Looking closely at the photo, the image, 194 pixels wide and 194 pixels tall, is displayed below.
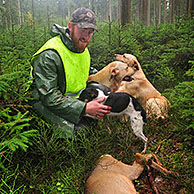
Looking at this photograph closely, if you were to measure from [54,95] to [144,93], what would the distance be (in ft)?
8.07

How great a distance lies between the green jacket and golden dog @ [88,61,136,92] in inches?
41.5

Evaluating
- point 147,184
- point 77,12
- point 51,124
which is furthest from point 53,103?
point 147,184

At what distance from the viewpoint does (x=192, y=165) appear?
2.80 m

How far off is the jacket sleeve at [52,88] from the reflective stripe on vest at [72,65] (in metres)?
0.10

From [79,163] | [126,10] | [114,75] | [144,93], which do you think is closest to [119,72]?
[114,75]

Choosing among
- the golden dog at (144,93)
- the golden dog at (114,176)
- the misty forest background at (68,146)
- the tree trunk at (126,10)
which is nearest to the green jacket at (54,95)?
the misty forest background at (68,146)

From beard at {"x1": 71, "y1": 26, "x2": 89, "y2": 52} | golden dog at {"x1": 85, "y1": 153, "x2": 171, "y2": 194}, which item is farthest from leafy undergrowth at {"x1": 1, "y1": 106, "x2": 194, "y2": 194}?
beard at {"x1": 71, "y1": 26, "x2": 89, "y2": 52}

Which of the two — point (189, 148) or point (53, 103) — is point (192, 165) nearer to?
point (189, 148)

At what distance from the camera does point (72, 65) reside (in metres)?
3.13

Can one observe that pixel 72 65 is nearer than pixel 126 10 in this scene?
Yes

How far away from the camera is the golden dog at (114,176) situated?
217 cm

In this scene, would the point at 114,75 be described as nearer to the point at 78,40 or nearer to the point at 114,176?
the point at 78,40

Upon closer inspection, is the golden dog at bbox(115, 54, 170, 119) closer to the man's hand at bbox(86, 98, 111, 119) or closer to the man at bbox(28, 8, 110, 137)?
the man's hand at bbox(86, 98, 111, 119)

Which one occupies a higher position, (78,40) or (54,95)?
(78,40)
